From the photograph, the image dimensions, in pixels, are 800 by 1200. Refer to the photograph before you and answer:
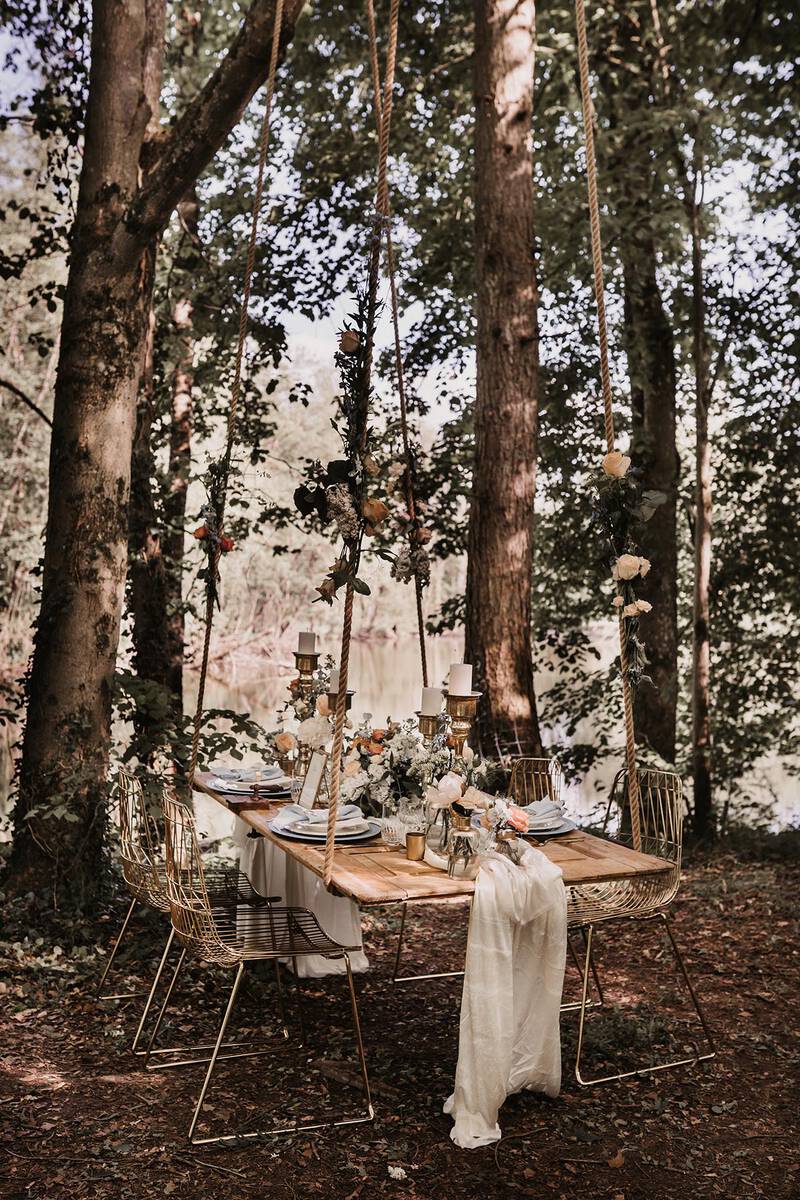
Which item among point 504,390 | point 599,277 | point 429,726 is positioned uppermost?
point 504,390

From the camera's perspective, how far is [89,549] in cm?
492

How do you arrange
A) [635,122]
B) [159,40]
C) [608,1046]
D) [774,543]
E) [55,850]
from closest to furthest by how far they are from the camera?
[608,1046] < [55,850] < [159,40] < [635,122] < [774,543]

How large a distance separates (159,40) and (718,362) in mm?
4550

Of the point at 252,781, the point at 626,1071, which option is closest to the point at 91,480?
the point at 252,781

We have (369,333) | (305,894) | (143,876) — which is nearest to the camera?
(369,333)

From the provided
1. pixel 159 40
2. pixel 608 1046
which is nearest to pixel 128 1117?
pixel 608 1046

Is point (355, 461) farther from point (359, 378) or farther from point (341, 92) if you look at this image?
point (341, 92)

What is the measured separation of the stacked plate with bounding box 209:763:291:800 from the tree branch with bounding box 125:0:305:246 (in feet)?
8.11

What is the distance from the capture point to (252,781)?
4508 mm

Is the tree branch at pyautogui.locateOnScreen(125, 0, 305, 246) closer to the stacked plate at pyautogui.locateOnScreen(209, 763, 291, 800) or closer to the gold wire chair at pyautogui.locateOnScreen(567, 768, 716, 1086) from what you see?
the stacked plate at pyautogui.locateOnScreen(209, 763, 291, 800)

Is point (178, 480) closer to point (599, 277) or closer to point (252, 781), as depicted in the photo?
point (252, 781)

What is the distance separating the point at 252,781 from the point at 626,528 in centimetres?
192

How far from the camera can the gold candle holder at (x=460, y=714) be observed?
12.1 feet

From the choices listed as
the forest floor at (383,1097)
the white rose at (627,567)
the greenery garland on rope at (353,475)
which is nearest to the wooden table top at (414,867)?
the forest floor at (383,1097)
